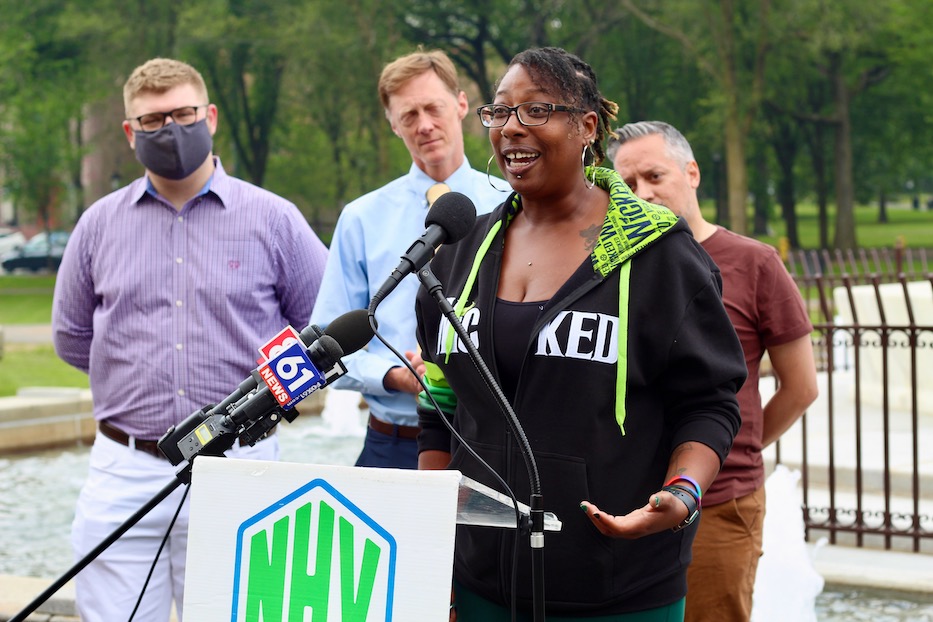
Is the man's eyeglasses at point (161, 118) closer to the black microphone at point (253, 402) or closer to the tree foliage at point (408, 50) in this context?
the black microphone at point (253, 402)

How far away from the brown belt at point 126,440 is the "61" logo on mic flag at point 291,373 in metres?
1.72

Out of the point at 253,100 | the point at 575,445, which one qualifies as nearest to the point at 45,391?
the point at 575,445

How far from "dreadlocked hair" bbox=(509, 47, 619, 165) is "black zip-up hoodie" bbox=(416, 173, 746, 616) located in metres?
0.30

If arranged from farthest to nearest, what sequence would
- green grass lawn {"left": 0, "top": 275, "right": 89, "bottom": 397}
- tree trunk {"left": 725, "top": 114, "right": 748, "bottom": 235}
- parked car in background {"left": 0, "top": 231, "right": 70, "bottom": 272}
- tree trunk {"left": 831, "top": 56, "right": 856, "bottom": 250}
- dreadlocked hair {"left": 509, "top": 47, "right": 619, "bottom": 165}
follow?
1. parked car in background {"left": 0, "top": 231, "right": 70, "bottom": 272}
2. tree trunk {"left": 831, "top": 56, "right": 856, "bottom": 250}
3. tree trunk {"left": 725, "top": 114, "right": 748, "bottom": 235}
4. green grass lawn {"left": 0, "top": 275, "right": 89, "bottom": 397}
5. dreadlocked hair {"left": 509, "top": 47, "right": 619, "bottom": 165}

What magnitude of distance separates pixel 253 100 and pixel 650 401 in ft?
157

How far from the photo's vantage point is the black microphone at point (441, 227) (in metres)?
2.51

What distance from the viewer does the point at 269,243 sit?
4422 mm

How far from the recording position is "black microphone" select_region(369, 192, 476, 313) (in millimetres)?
2506

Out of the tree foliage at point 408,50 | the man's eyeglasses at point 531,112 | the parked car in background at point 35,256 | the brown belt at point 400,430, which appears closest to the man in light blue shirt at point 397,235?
the brown belt at point 400,430

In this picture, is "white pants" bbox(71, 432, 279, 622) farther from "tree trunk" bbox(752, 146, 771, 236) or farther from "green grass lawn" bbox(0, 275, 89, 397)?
"tree trunk" bbox(752, 146, 771, 236)

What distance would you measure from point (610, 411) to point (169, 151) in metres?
2.28

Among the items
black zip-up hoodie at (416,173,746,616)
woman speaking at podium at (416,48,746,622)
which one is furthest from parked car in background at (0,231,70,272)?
black zip-up hoodie at (416,173,746,616)

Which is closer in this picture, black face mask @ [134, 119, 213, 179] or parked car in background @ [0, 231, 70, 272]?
black face mask @ [134, 119, 213, 179]

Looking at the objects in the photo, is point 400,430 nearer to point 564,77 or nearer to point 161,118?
point 161,118
